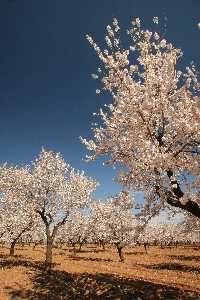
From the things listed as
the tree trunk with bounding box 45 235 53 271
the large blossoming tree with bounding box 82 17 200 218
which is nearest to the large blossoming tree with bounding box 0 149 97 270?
the tree trunk with bounding box 45 235 53 271

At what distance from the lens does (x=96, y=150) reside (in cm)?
1705

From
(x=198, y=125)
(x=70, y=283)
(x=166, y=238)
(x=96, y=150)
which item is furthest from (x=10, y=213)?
(x=166, y=238)

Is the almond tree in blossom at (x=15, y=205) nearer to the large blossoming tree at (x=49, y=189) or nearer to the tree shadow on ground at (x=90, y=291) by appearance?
the large blossoming tree at (x=49, y=189)

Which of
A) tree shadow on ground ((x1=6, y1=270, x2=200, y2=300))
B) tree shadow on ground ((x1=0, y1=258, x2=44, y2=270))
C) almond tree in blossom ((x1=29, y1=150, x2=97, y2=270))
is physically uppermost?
almond tree in blossom ((x1=29, y1=150, x2=97, y2=270))

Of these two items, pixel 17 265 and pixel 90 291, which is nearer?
pixel 90 291

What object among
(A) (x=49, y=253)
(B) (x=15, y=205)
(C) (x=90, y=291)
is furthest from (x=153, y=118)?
(B) (x=15, y=205)

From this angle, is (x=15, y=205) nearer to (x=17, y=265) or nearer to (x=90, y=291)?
(x=17, y=265)

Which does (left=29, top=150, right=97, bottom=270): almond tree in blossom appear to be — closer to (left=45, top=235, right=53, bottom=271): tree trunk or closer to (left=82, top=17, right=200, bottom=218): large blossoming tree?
(left=45, top=235, right=53, bottom=271): tree trunk

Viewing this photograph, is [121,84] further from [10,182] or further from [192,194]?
[10,182]

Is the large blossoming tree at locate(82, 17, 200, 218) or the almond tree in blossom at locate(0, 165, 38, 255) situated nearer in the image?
the large blossoming tree at locate(82, 17, 200, 218)

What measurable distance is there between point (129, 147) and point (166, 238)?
137 meters

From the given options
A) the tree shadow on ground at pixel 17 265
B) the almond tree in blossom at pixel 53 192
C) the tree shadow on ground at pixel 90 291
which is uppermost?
the almond tree in blossom at pixel 53 192

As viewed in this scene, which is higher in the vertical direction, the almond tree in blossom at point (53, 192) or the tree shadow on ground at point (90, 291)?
the almond tree in blossom at point (53, 192)

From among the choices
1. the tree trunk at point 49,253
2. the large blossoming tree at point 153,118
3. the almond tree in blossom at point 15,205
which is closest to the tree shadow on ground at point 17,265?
the tree trunk at point 49,253
